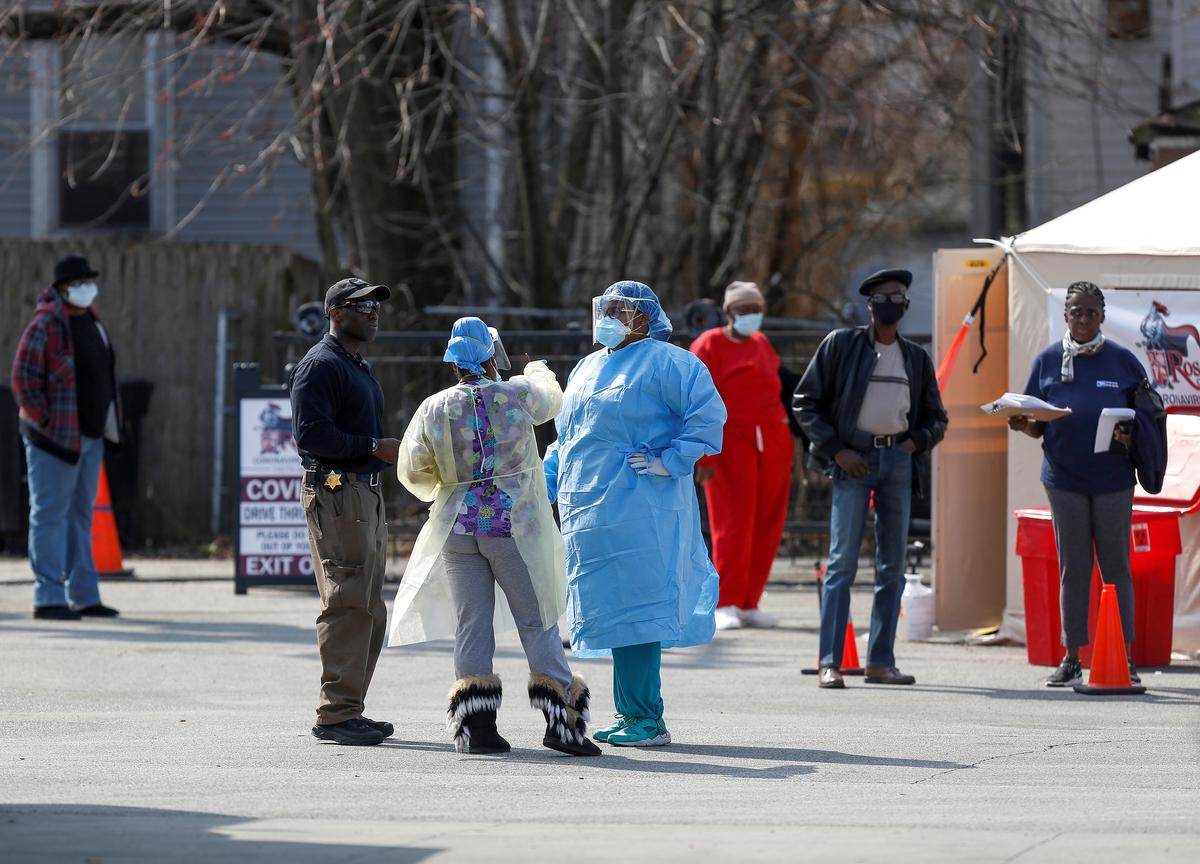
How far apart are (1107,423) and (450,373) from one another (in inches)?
254

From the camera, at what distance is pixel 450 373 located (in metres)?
14.6

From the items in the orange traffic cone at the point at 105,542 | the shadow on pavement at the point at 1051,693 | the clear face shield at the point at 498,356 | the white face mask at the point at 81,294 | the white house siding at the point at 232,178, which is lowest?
the shadow on pavement at the point at 1051,693

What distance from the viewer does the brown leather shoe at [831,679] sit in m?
9.52

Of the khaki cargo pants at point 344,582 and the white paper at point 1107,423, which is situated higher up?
the white paper at point 1107,423

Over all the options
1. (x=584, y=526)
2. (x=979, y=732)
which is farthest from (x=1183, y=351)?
(x=584, y=526)

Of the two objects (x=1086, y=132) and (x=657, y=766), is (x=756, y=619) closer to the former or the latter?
(x=657, y=766)

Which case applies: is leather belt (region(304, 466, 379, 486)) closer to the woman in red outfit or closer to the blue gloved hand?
the blue gloved hand

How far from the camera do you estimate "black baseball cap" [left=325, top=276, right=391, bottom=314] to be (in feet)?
25.2

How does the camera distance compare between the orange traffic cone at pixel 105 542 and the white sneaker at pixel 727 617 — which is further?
the orange traffic cone at pixel 105 542

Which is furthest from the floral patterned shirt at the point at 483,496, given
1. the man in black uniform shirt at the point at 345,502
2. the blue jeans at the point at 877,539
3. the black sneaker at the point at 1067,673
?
the black sneaker at the point at 1067,673

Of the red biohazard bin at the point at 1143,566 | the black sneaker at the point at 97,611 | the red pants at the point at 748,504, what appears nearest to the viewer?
the red biohazard bin at the point at 1143,566

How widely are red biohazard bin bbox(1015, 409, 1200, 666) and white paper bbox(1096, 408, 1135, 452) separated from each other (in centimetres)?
69

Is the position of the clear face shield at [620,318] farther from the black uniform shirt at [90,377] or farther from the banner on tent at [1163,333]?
the black uniform shirt at [90,377]

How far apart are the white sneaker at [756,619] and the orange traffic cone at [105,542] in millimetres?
5227
